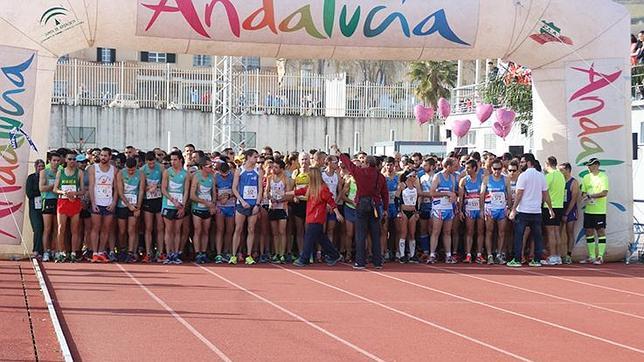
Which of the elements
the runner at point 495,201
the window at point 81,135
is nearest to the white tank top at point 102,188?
the runner at point 495,201

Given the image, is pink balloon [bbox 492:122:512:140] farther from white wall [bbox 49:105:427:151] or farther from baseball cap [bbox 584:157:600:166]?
baseball cap [bbox 584:157:600:166]

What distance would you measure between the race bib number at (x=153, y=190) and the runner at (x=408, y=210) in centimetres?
400

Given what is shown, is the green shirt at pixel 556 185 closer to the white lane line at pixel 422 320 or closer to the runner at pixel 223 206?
the white lane line at pixel 422 320

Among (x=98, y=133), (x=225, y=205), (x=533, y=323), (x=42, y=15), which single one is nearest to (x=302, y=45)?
(x=225, y=205)

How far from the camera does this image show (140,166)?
1698 centimetres

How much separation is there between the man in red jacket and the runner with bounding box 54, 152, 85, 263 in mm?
4195

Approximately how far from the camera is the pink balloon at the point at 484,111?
2972 centimetres

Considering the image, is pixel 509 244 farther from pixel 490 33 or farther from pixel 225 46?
pixel 225 46

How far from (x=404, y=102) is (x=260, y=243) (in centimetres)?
2312

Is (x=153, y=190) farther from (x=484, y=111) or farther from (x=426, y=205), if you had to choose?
(x=484, y=111)

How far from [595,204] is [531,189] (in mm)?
1254

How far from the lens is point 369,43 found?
1695cm

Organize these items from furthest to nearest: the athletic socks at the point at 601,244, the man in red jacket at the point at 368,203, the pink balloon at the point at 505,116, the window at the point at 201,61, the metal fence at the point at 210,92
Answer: the window at the point at 201,61 < the metal fence at the point at 210,92 < the pink balloon at the point at 505,116 < the athletic socks at the point at 601,244 < the man in red jacket at the point at 368,203

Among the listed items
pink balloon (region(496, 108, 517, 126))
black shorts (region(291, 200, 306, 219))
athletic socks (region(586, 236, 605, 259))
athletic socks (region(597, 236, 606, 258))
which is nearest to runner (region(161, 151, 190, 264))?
black shorts (region(291, 200, 306, 219))
